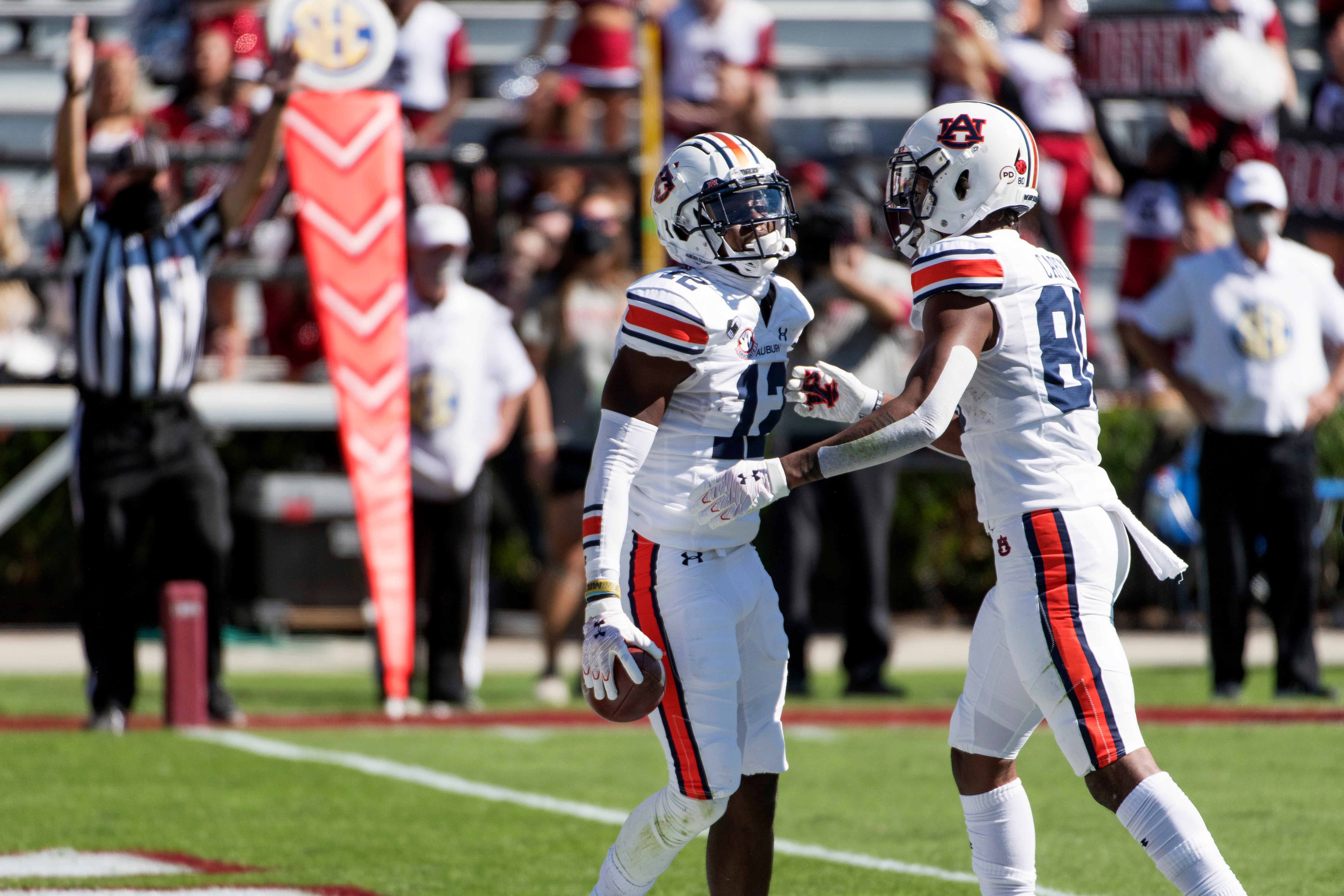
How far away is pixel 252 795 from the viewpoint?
610 cm

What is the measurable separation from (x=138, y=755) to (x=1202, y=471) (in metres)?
4.66

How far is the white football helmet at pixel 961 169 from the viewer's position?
3883 millimetres

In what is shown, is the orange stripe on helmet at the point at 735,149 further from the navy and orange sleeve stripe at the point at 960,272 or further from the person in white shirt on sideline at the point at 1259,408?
the person in white shirt on sideline at the point at 1259,408

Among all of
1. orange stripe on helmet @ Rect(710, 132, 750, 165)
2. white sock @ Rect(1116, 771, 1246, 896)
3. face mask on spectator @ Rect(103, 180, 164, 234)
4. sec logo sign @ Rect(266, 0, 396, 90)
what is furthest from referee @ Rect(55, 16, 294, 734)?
white sock @ Rect(1116, 771, 1246, 896)

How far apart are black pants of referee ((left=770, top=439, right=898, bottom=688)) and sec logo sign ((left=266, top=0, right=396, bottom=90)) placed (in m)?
2.91

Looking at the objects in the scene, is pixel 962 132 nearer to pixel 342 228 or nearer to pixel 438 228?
pixel 438 228

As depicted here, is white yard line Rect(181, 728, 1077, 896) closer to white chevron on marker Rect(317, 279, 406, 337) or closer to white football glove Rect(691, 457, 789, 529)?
white football glove Rect(691, 457, 789, 529)

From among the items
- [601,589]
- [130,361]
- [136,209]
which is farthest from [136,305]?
[601,589]

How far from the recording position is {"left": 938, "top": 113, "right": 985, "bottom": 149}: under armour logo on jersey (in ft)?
12.7

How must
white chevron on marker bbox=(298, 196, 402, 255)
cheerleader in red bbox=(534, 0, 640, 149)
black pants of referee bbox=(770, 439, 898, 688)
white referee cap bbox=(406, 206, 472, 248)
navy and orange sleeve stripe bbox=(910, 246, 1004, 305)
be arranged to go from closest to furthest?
navy and orange sleeve stripe bbox=(910, 246, 1004, 305), white referee cap bbox=(406, 206, 472, 248), black pants of referee bbox=(770, 439, 898, 688), white chevron on marker bbox=(298, 196, 402, 255), cheerleader in red bbox=(534, 0, 640, 149)

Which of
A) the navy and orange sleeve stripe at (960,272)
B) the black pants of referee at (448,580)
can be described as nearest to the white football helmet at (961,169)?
the navy and orange sleeve stripe at (960,272)

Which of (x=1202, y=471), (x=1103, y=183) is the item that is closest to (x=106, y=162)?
(x=1202, y=471)

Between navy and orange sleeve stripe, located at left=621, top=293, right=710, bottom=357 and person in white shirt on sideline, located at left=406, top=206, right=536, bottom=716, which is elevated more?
navy and orange sleeve stripe, located at left=621, top=293, right=710, bottom=357

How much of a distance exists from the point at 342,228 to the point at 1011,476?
5.52 meters
